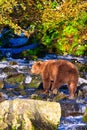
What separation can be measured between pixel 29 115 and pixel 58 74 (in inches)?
171

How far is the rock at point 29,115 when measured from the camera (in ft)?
33.2

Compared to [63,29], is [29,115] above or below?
above

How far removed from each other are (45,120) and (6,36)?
1900cm

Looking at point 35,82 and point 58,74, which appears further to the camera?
point 35,82

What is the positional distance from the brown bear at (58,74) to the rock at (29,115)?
3774mm

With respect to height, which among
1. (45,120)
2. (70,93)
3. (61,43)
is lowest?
(61,43)

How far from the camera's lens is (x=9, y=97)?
14703 millimetres

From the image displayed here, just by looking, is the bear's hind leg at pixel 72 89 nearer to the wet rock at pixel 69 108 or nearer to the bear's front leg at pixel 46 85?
the wet rock at pixel 69 108

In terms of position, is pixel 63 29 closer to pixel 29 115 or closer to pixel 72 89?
pixel 72 89

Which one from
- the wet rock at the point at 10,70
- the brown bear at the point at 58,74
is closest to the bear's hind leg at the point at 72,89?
the brown bear at the point at 58,74

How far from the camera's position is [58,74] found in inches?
570

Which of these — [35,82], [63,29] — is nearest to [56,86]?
[35,82]

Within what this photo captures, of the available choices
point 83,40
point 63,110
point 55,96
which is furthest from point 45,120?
point 83,40

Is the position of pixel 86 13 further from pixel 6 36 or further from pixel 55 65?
pixel 55 65
